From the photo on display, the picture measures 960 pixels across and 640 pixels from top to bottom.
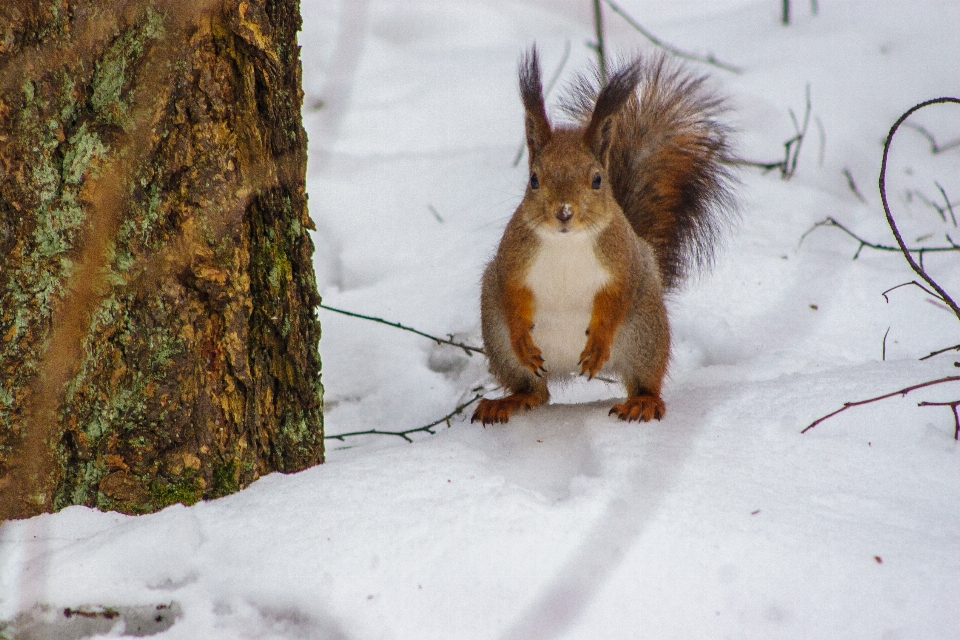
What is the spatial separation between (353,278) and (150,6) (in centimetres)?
138

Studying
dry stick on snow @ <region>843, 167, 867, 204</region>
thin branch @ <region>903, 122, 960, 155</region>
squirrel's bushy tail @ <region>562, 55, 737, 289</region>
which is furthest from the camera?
thin branch @ <region>903, 122, 960, 155</region>

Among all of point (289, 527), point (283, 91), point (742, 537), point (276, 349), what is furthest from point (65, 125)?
point (742, 537)

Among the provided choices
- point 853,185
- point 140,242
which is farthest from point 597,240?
point 853,185

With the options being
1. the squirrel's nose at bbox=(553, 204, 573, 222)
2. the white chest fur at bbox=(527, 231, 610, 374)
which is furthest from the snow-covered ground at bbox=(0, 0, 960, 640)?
the squirrel's nose at bbox=(553, 204, 573, 222)

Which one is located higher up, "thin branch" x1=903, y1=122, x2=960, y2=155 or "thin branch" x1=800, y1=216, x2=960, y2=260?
"thin branch" x1=903, y1=122, x2=960, y2=155

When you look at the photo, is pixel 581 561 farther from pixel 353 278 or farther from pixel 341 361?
pixel 353 278

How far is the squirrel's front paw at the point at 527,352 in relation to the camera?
188 centimetres

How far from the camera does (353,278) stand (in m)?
2.63

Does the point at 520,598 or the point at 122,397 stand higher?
the point at 122,397

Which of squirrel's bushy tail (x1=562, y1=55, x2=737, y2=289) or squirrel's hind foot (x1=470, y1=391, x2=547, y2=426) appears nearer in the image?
squirrel's hind foot (x1=470, y1=391, x2=547, y2=426)

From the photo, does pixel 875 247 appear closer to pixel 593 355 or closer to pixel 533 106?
pixel 593 355

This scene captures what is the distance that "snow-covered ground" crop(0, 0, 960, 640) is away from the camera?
1115mm

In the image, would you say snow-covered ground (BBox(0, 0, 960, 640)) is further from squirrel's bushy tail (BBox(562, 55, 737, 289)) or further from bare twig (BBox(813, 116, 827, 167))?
squirrel's bushy tail (BBox(562, 55, 737, 289))

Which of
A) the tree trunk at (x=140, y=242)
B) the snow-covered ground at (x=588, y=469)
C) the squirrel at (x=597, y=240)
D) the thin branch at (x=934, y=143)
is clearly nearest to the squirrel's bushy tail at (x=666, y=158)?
the squirrel at (x=597, y=240)
